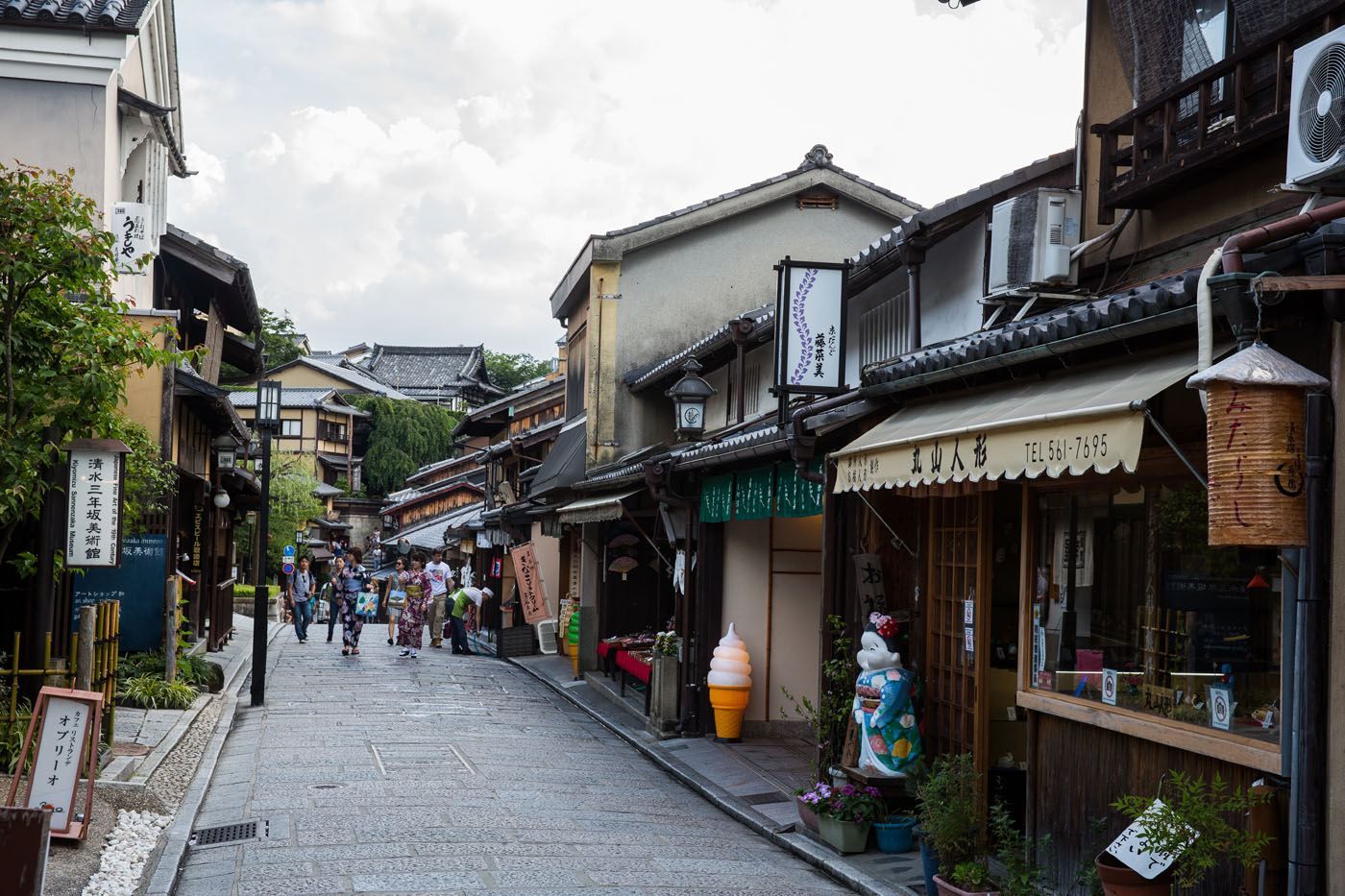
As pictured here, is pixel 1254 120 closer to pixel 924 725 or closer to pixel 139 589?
pixel 924 725

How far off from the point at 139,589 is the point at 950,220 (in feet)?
40.6

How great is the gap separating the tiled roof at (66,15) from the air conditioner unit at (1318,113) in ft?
52.3

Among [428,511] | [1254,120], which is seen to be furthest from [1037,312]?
[428,511]

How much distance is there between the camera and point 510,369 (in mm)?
103062

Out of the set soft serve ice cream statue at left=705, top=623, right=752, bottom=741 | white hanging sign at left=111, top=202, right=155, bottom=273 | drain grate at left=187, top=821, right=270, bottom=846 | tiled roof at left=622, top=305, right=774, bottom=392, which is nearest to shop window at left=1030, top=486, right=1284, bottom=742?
drain grate at left=187, top=821, right=270, bottom=846

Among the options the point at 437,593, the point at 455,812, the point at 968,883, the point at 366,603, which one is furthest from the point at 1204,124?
the point at 366,603

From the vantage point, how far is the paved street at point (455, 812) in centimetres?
1015

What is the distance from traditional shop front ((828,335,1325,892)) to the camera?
23.8 feet

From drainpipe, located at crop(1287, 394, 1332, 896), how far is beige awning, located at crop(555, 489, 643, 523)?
15.1 meters

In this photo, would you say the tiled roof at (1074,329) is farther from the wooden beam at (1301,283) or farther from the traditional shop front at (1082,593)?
the wooden beam at (1301,283)

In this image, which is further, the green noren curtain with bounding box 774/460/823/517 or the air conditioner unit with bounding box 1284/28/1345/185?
the green noren curtain with bounding box 774/460/823/517

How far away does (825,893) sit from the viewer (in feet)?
33.7

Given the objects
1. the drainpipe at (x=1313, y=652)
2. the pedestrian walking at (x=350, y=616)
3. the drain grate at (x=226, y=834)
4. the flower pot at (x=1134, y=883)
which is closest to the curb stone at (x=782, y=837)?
the flower pot at (x=1134, y=883)

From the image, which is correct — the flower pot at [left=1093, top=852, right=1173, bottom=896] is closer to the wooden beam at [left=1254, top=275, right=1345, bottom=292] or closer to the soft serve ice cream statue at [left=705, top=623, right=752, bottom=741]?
the wooden beam at [left=1254, top=275, right=1345, bottom=292]
